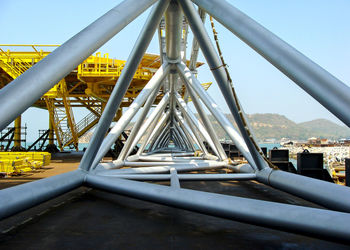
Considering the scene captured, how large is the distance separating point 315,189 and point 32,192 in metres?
4.85

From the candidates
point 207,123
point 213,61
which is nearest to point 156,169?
point 207,123

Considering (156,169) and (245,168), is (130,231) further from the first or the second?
(245,168)

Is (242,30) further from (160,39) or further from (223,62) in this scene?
(160,39)

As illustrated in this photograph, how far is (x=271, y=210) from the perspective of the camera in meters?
3.65

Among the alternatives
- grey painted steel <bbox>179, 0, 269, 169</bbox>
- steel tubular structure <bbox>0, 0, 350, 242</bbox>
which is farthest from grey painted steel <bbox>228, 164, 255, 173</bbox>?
grey painted steel <bbox>179, 0, 269, 169</bbox>

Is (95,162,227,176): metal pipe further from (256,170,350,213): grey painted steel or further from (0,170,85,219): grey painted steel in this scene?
(256,170,350,213): grey painted steel

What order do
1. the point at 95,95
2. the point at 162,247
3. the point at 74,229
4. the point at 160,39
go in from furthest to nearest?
the point at 95,95, the point at 160,39, the point at 74,229, the point at 162,247

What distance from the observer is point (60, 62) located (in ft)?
13.0

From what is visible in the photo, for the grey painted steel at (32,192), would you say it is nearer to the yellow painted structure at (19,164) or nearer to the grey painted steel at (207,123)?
the grey painted steel at (207,123)

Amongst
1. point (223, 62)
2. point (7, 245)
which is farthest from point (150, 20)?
Result: point (7, 245)

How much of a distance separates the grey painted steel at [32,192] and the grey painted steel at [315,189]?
15.1 feet

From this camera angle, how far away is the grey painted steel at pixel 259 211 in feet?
10.4

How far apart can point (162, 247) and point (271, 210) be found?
1697 millimetres

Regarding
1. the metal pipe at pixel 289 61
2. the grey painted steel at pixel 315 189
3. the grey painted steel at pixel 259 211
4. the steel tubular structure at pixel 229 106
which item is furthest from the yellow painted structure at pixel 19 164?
the metal pipe at pixel 289 61
